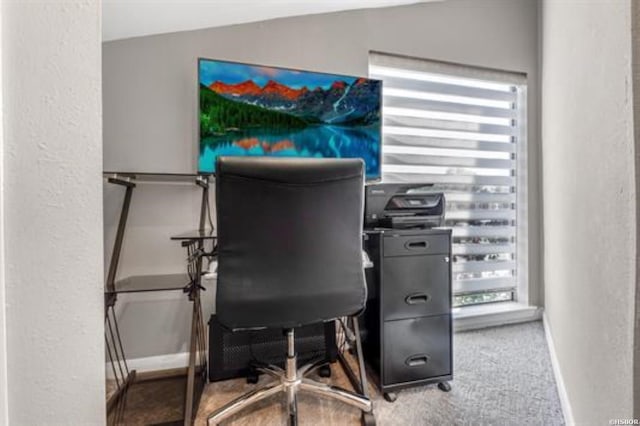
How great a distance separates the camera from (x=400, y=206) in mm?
1712

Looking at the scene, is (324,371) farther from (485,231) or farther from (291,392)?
(485,231)

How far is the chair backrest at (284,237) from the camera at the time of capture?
3.54 ft

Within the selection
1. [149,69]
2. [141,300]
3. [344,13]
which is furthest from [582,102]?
[141,300]

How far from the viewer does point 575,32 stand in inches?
51.9

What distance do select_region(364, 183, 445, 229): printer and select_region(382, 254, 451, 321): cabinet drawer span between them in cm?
21

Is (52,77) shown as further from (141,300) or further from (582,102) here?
(582,102)

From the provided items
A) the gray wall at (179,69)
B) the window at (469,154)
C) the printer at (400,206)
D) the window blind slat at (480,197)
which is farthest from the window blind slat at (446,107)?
the printer at (400,206)

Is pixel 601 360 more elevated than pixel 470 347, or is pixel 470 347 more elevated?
pixel 601 360

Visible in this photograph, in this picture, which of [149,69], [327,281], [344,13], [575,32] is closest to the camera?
[327,281]

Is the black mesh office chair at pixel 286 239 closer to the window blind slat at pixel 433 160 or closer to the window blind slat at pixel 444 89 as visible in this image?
the window blind slat at pixel 433 160

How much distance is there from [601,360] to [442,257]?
0.74 meters

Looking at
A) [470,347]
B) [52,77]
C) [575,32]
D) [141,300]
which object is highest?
[575,32]

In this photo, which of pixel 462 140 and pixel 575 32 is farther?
pixel 462 140

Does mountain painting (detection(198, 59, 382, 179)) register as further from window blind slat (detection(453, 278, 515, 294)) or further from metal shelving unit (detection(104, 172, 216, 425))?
window blind slat (detection(453, 278, 515, 294))
